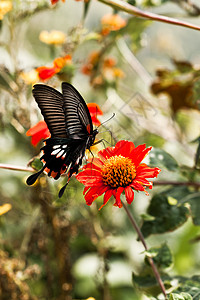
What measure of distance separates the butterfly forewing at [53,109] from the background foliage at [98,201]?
3.1 inches

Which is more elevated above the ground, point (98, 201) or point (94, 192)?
point (94, 192)

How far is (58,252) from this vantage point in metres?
0.67

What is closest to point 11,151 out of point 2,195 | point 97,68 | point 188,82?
point 2,195

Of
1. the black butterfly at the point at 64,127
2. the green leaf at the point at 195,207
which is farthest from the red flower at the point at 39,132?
the green leaf at the point at 195,207

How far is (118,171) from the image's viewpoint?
1.53 feet

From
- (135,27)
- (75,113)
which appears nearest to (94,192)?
(75,113)

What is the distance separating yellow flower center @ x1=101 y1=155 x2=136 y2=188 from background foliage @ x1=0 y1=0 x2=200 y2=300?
71mm

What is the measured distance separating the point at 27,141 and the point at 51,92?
29 centimetres

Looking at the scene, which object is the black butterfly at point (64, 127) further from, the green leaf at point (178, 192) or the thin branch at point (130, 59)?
the thin branch at point (130, 59)

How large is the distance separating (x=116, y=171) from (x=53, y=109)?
0.12m

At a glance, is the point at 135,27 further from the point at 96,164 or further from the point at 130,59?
the point at 96,164

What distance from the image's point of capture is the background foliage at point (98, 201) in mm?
564

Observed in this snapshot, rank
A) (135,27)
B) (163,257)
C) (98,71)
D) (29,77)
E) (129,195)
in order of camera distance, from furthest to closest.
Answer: (98,71), (135,27), (29,77), (163,257), (129,195)

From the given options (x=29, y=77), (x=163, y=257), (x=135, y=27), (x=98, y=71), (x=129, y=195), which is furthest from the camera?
(x=98, y=71)
